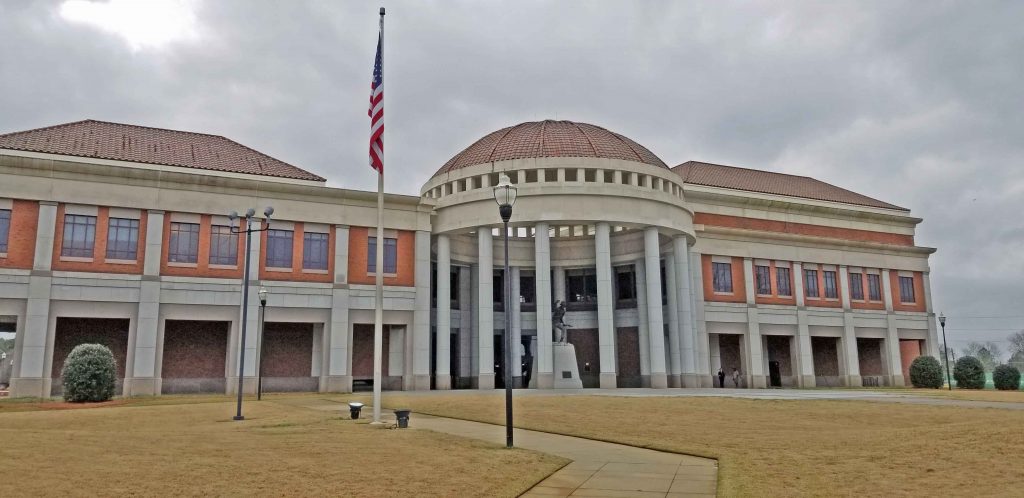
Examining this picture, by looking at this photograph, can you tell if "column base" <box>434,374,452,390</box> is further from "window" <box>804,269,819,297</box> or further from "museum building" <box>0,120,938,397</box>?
"window" <box>804,269,819,297</box>

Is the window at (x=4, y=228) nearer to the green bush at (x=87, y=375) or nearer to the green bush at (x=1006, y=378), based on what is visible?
the green bush at (x=87, y=375)

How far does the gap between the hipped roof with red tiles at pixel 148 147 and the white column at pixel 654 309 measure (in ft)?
78.9

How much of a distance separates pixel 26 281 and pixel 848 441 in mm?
41747

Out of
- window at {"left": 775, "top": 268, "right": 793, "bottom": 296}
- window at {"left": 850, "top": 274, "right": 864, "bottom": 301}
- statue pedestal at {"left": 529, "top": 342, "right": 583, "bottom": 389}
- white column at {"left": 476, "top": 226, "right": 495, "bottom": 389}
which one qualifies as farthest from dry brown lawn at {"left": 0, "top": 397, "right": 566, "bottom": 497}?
window at {"left": 850, "top": 274, "right": 864, "bottom": 301}

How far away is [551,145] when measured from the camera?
54.3 m

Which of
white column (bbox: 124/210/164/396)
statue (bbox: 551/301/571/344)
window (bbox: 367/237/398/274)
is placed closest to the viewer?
white column (bbox: 124/210/164/396)

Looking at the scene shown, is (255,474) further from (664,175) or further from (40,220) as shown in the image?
(664,175)

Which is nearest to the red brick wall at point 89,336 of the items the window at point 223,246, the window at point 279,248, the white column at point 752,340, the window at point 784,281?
the window at point 223,246

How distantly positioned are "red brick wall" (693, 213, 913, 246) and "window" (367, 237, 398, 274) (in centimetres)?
2825

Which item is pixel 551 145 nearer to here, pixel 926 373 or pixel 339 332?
pixel 339 332

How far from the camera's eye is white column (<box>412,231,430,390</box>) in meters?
47.6

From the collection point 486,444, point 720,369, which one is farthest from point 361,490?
point 720,369

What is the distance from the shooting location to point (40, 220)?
39.6 metres

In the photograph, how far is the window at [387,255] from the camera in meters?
47.3
